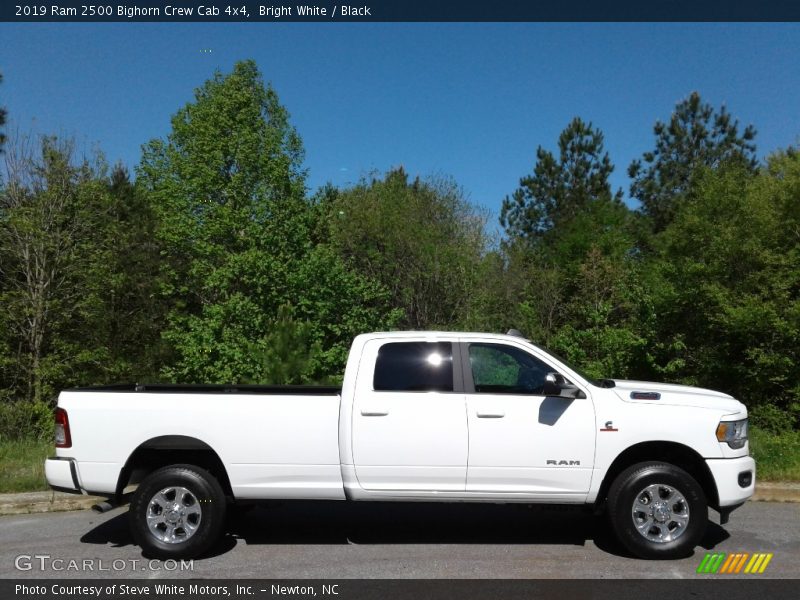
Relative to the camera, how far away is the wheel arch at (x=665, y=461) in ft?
18.7

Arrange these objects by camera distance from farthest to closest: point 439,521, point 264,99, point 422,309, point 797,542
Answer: point 264,99
point 422,309
point 439,521
point 797,542

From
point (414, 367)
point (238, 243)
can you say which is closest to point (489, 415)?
point (414, 367)

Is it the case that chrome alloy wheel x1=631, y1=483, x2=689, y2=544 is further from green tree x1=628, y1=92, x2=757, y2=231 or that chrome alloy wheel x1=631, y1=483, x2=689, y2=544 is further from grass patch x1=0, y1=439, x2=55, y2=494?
green tree x1=628, y1=92, x2=757, y2=231

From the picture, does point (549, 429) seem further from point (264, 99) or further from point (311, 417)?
point (264, 99)

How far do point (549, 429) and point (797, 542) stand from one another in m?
2.57

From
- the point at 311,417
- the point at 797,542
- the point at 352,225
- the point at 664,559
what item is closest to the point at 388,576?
the point at 311,417

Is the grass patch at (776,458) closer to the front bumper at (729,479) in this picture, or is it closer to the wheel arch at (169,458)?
the front bumper at (729,479)

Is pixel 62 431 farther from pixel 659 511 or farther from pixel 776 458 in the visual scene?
pixel 776 458

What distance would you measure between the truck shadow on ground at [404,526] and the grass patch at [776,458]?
180 centimetres

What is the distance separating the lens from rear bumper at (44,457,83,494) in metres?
5.66

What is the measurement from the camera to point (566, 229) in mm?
31938

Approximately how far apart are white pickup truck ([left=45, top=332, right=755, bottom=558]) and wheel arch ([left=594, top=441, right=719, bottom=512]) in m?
0.02
